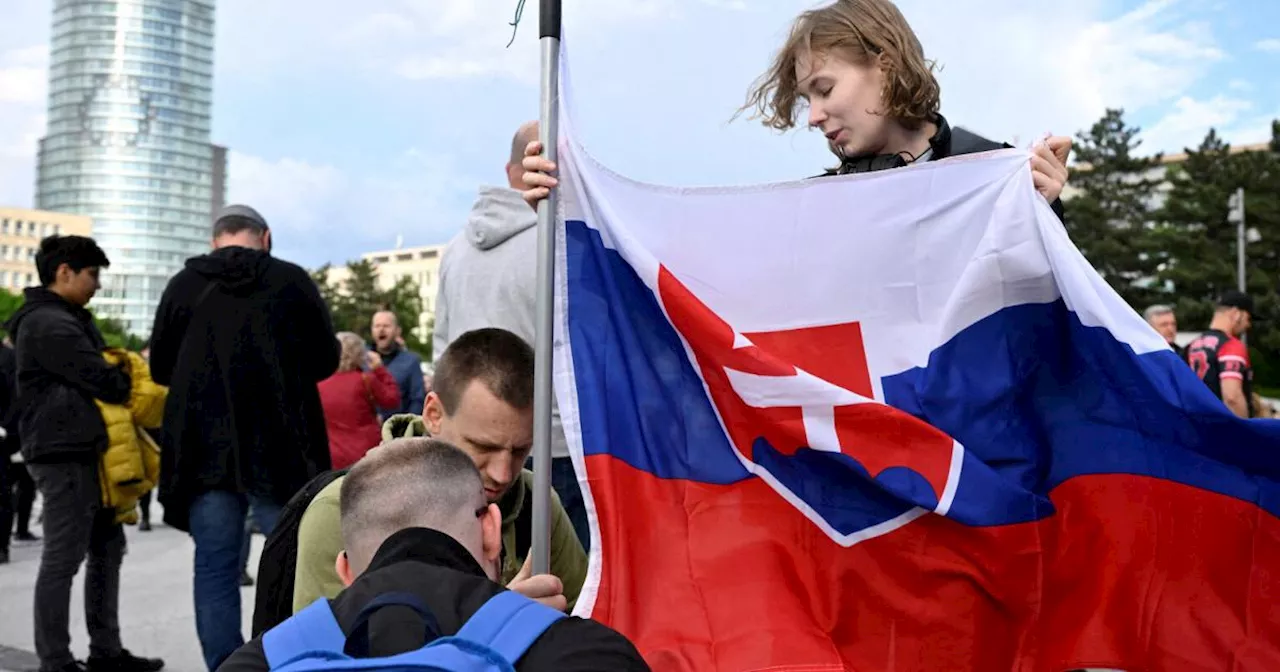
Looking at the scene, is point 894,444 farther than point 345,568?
Yes

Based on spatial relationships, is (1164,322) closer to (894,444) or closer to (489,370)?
(894,444)

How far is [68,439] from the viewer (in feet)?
18.0

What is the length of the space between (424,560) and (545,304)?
33.0 inches

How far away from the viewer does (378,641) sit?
1654 mm

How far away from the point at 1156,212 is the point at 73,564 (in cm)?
5582

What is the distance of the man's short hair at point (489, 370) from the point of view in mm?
2877

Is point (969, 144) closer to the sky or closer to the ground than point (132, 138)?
closer to the ground

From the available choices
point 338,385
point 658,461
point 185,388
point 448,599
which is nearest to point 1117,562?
point 658,461

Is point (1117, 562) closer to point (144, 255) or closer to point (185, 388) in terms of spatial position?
point (185, 388)

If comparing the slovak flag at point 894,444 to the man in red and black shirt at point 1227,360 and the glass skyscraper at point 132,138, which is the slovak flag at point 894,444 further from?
the glass skyscraper at point 132,138

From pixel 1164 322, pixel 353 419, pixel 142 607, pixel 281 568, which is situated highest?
pixel 1164 322

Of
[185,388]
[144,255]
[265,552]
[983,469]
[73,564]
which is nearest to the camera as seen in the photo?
[983,469]

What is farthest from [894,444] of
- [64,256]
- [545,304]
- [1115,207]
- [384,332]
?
[1115,207]

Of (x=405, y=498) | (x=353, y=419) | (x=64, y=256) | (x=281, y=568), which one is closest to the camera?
(x=405, y=498)
